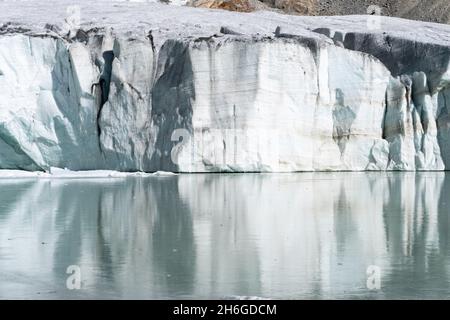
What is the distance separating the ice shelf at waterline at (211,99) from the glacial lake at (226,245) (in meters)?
6.86

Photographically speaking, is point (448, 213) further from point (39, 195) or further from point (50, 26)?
point (50, 26)

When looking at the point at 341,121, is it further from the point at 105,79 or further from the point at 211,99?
the point at 105,79

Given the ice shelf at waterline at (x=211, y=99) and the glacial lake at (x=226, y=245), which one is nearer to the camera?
the glacial lake at (x=226, y=245)

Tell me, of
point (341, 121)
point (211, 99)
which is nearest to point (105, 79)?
point (211, 99)

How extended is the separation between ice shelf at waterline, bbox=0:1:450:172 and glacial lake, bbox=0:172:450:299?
6863mm

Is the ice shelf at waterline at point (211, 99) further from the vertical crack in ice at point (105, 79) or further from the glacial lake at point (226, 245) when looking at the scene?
the glacial lake at point (226, 245)

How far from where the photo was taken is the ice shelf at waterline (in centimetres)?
1856

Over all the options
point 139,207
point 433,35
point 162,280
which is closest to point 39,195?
point 139,207

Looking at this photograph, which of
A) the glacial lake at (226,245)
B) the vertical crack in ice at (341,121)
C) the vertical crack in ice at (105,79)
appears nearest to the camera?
the glacial lake at (226,245)

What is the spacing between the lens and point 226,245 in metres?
6.48

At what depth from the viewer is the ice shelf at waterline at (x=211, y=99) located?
60.9 ft

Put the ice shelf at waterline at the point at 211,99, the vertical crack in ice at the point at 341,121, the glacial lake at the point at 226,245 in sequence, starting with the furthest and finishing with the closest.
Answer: the vertical crack in ice at the point at 341,121 < the ice shelf at waterline at the point at 211,99 < the glacial lake at the point at 226,245

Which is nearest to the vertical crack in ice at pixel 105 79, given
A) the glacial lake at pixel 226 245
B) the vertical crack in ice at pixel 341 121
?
the vertical crack in ice at pixel 341 121

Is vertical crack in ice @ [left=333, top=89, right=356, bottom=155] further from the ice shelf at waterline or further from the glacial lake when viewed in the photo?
the glacial lake
